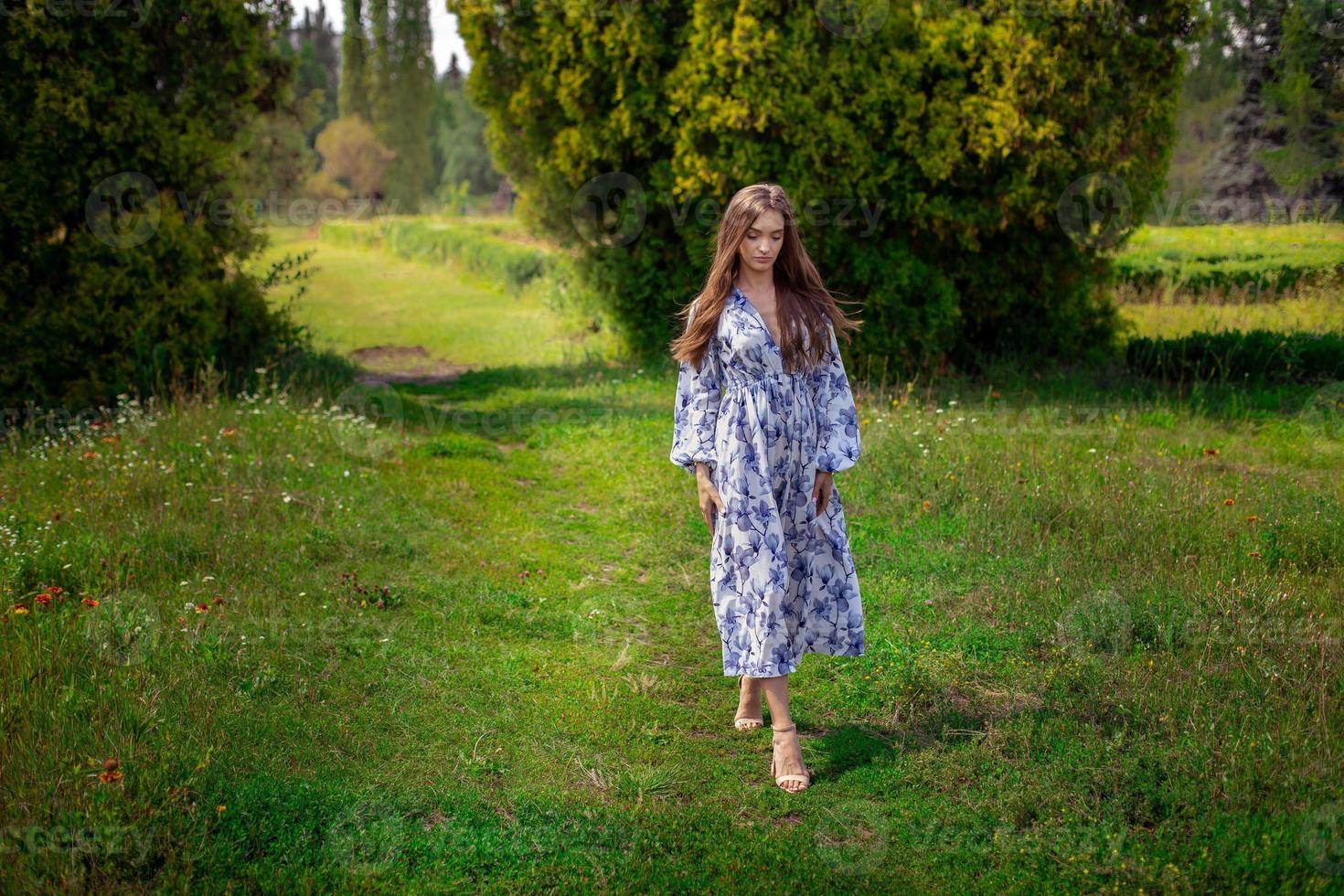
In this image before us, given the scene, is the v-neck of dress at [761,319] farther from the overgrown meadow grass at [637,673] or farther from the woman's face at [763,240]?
the overgrown meadow grass at [637,673]

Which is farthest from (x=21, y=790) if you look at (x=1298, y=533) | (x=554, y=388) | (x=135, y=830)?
(x=554, y=388)

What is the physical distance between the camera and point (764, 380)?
4.33 m

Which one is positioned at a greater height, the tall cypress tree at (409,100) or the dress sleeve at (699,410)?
the tall cypress tree at (409,100)

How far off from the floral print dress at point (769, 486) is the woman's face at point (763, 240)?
0.17 meters

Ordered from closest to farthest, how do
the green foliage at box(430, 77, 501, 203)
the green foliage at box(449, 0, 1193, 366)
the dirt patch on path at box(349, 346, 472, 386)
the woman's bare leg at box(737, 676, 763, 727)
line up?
the woman's bare leg at box(737, 676, 763, 727) < the green foliage at box(449, 0, 1193, 366) < the dirt patch on path at box(349, 346, 472, 386) < the green foliage at box(430, 77, 501, 203)

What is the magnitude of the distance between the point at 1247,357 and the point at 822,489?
7494 mm

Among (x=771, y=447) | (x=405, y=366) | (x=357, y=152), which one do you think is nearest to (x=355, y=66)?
(x=357, y=152)

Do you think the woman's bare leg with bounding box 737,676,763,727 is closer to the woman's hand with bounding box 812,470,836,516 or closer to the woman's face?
the woman's hand with bounding box 812,470,836,516

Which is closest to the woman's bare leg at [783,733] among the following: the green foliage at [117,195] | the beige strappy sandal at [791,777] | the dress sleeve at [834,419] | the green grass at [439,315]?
the beige strappy sandal at [791,777]

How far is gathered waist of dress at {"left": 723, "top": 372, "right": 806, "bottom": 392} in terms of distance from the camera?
433 centimetres

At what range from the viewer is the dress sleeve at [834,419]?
4324mm

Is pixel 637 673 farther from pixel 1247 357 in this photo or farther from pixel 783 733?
pixel 1247 357

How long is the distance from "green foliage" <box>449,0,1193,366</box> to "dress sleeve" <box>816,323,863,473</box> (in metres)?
6.05

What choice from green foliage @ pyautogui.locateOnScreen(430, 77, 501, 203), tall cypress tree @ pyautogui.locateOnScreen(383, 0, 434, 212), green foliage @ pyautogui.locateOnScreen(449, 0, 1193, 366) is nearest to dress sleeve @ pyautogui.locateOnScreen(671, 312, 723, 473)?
green foliage @ pyautogui.locateOnScreen(449, 0, 1193, 366)
